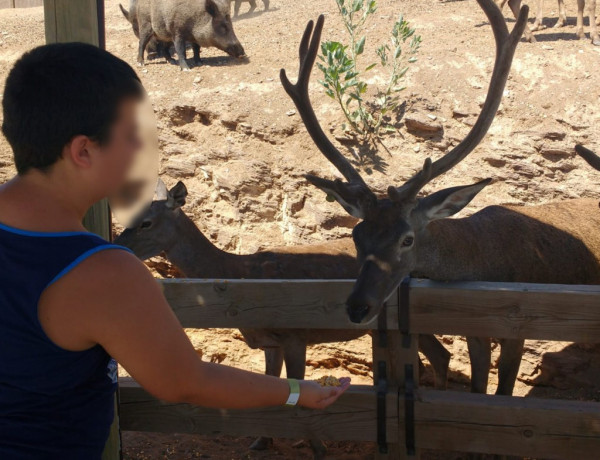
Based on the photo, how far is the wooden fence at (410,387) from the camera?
3.26 meters

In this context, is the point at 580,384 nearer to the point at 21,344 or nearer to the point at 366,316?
the point at 366,316

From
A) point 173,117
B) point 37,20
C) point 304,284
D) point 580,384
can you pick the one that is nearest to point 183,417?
point 304,284

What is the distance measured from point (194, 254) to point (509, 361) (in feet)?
9.02

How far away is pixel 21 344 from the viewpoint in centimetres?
170

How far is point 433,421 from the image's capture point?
3381 mm

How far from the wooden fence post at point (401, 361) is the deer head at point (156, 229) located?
311cm

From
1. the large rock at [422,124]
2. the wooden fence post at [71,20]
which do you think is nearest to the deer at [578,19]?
the large rock at [422,124]

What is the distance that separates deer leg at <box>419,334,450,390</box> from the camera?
19.2ft

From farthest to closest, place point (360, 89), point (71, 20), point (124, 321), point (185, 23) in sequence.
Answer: point (185, 23), point (360, 89), point (71, 20), point (124, 321)

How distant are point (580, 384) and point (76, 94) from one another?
6.08 m

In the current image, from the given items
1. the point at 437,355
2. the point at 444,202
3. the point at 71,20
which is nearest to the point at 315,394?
the point at 71,20

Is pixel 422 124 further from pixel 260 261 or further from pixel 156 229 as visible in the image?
pixel 156 229

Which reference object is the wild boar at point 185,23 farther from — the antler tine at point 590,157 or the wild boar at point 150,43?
the antler tine at point 590,157

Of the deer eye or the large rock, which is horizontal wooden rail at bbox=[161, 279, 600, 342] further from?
the large rock
